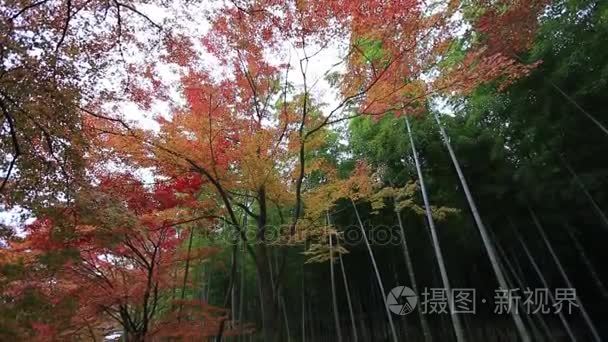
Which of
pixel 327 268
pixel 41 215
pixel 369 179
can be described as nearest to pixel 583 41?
pixel 369 179

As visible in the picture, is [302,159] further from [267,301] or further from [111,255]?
[111,255]

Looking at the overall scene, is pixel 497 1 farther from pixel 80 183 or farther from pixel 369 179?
pixel 80 183

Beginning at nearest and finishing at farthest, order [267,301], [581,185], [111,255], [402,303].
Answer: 1. [267,301]
2. [581,185]
3. [111,255]
4. [402,303]

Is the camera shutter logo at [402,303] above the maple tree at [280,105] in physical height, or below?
below

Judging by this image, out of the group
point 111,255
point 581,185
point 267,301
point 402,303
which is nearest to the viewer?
point 267,301

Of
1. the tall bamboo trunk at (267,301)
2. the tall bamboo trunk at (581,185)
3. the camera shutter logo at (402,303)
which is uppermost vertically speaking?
the tall bamboo trunk at (581,185)

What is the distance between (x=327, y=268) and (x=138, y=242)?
23.5 ft

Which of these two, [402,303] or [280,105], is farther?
[402,303]

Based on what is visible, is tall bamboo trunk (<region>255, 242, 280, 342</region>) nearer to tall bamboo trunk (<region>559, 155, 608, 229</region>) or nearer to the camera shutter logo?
tall bamboo trunk (<region>559, 155, 608, 229</region>)

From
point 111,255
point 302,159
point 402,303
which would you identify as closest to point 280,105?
point 302,159

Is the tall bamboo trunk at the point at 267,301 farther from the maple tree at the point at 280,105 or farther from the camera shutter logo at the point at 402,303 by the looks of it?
the camera shutter logo at the point at 402,303

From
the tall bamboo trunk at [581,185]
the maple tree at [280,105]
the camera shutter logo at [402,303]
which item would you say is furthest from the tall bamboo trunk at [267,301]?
the camera shutter logo at [402,303]

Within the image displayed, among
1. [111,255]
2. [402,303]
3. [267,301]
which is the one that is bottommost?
[267,301]

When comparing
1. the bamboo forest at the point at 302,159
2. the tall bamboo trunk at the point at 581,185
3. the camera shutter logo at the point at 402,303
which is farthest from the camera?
the camera shutter logo at the point at 402,303
